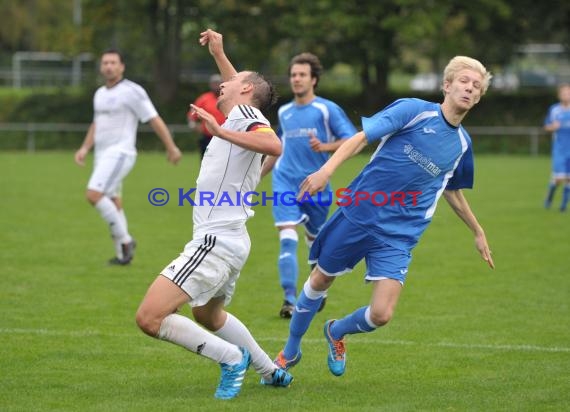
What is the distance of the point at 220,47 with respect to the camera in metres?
6.61

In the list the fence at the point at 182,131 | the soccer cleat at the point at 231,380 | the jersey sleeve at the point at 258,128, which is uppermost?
the jersey sleeve at the point at 258,128

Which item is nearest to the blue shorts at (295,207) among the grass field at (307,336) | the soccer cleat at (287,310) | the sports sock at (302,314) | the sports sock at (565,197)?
the soccer cleat at (287,310)

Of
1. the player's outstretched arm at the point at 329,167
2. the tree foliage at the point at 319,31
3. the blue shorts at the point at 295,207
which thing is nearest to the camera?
the player's outstretched arm at the point at 329,167

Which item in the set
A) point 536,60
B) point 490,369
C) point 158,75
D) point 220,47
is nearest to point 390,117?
point 220,47

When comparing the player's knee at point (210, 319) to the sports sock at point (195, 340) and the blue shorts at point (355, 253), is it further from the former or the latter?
the blue shorts at point (355, 253)

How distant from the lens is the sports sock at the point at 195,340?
5.71 meters

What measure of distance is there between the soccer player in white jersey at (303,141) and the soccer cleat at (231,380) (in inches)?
119

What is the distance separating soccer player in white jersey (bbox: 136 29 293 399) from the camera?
5625 millimetres

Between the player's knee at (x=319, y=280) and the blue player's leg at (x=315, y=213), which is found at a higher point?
the player's knee at (x=319, y=280)

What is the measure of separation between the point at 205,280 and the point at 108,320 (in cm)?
295

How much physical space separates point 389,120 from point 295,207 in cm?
317

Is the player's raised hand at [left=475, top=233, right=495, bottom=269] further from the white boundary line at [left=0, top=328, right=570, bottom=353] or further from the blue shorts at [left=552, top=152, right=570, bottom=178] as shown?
the blue shorts at [left=552, top=152, right=570, bottom=178]

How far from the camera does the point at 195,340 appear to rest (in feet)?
A: 18.9

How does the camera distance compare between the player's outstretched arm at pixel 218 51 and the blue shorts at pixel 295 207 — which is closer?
the player's outstretched arm at pixel 218 51
